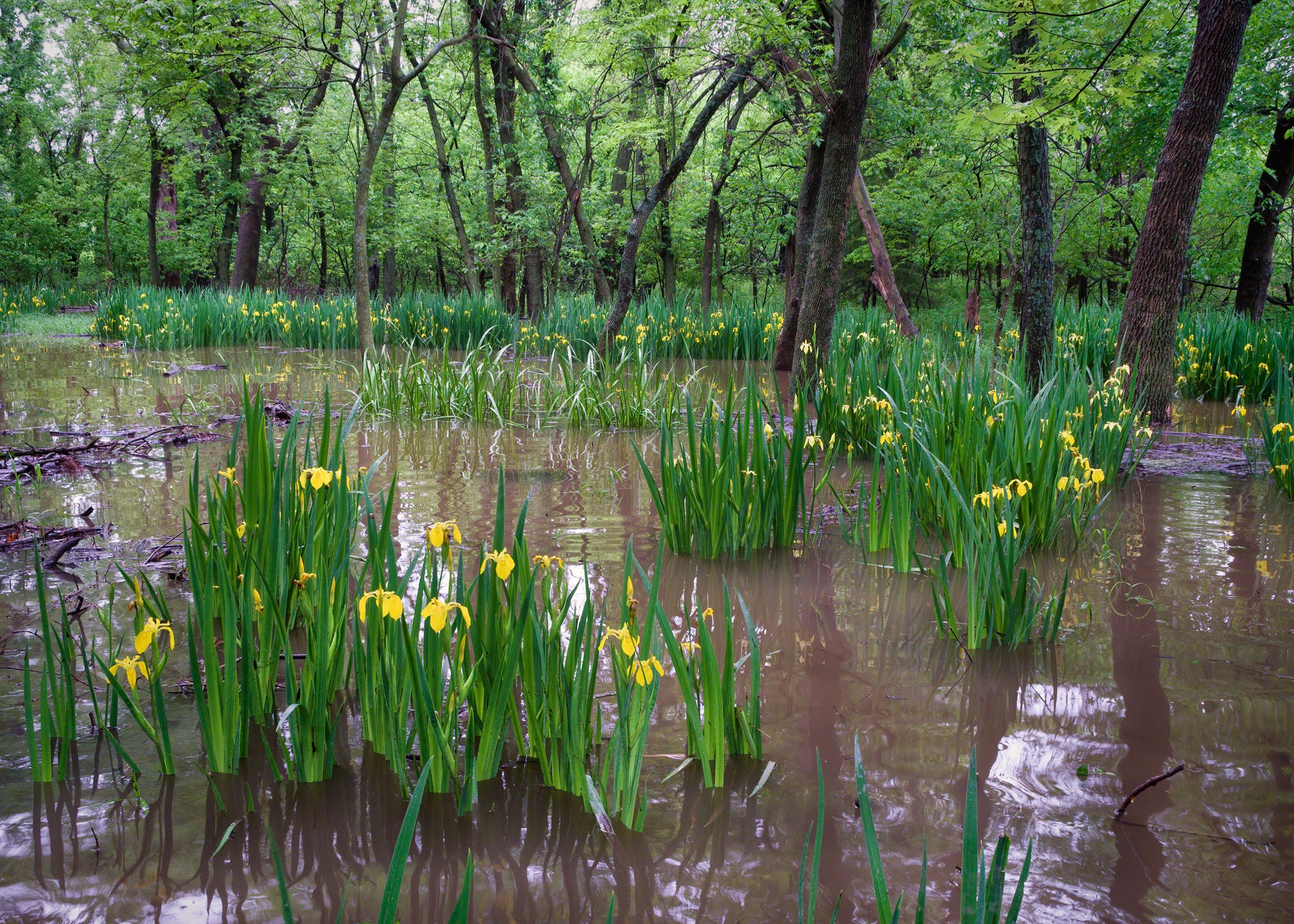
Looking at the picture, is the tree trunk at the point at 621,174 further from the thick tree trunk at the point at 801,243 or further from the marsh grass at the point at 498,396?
the marsh grass at the point at 498,396

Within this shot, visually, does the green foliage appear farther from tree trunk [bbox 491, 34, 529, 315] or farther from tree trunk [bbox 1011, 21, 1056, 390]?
tree trunk [bbox 491, 34, 529, 315]

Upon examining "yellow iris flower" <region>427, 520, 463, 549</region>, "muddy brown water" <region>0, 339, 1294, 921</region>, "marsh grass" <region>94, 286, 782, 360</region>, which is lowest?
"muddy brown water" <region>0, 339, 1294, 921</region>

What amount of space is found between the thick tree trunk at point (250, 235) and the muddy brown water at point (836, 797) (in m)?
14.9

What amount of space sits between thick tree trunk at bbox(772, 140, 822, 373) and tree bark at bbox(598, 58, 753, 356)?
3.15 feet

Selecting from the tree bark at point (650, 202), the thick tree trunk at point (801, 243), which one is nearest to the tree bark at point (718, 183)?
the thick tree trunk at point (801, 243)

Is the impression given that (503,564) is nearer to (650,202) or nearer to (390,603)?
(390,603)

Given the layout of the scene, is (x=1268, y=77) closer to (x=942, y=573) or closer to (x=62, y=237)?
(x=942, y=573)

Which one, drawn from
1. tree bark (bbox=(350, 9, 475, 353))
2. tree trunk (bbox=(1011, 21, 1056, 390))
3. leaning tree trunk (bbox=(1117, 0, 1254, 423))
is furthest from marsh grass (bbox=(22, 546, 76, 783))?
tree trunk (bbox=(1011, 21, 1056, 390))

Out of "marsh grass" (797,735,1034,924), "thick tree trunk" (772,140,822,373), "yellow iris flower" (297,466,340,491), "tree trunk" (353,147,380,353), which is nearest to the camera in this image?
"marsh grass" (797,735,1034,924)

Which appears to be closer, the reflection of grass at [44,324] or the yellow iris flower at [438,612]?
the yellow iris flower at [438,612]

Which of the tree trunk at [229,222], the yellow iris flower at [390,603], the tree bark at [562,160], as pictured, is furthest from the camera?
the tree trunk at [229,222]

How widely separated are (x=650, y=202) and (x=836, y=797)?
7.60 metres

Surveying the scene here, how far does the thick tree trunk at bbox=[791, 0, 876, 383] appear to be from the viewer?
518 centimetres

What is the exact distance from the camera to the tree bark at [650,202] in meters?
7.95
